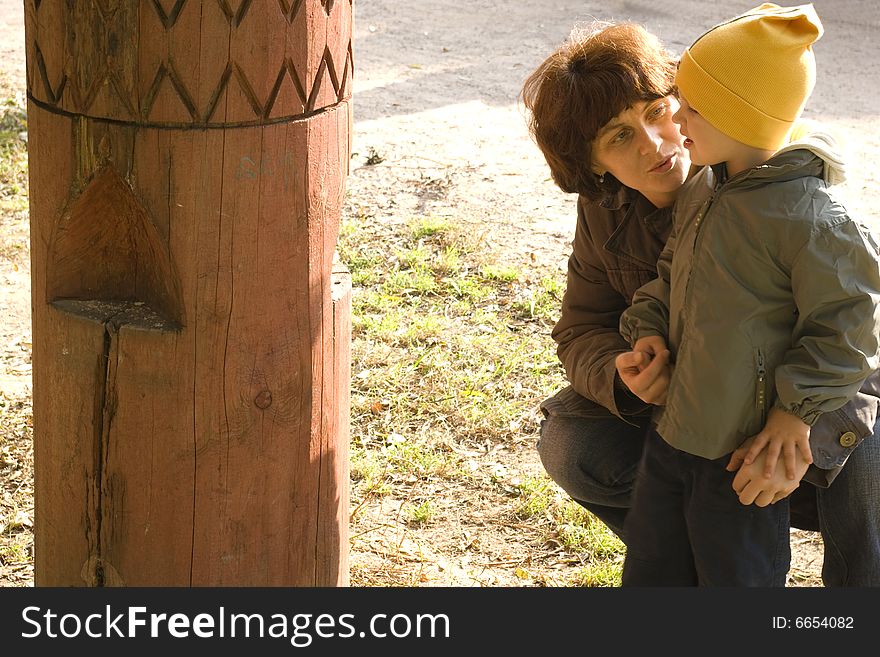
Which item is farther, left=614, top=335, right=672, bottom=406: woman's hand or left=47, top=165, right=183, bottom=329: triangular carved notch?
left=614, top=335, right=672, bottom=406: woman's hand

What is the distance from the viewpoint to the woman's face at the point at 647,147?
2.30m

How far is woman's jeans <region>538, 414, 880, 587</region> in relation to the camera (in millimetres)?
2230

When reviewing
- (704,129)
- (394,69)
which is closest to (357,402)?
(704,129)

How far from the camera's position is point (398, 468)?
3.54 metres

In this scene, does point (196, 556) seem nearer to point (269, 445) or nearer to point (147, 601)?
point (147, 601)

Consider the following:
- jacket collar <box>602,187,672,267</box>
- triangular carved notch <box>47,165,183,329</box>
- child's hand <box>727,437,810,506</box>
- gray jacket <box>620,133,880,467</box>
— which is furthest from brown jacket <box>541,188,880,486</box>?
triangular carved notch <box>47,165,183,329</box>

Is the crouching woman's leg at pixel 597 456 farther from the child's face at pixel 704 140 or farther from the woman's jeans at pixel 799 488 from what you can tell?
the child's face at pixel 704 140

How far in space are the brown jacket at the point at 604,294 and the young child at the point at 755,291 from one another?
7.9 inches

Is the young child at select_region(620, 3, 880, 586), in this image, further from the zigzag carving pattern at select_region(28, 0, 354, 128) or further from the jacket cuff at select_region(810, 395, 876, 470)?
the zigzag carving pattern at select_region(28, 0, 354, 128)

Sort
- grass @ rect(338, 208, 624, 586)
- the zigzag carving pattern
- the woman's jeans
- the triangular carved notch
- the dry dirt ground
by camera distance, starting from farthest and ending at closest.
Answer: grass @ rect(338, 208, 624, 586), the dry dirt ground, the woman's jeans, the triangular carved notch, the zigzag carving pattern

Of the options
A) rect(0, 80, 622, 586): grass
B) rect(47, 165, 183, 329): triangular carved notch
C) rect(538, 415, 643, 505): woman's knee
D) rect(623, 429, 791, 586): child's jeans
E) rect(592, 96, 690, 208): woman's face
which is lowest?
rect(0, 80, 622, 586): grass

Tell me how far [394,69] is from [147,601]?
5620 mm

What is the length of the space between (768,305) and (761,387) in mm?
148

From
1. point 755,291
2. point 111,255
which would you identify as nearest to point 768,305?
point 755,291
